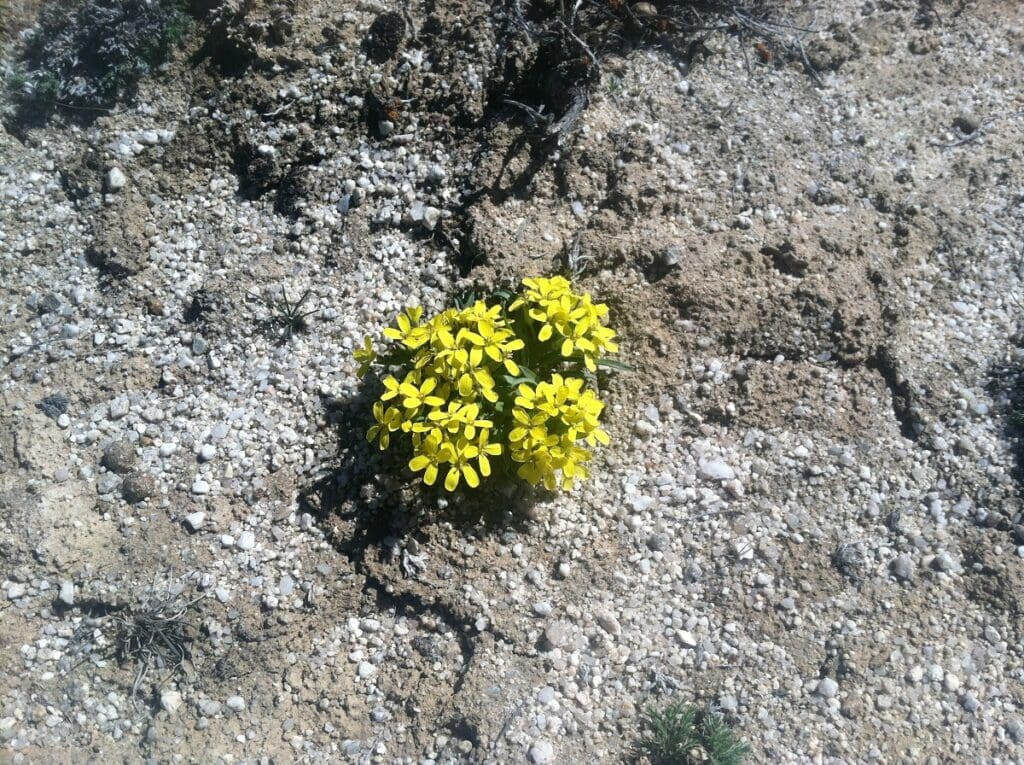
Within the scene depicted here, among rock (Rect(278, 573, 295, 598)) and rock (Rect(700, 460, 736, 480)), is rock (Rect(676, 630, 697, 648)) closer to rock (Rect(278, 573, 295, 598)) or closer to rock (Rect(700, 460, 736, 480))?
rock (Rect(700, 460, 736, 480))

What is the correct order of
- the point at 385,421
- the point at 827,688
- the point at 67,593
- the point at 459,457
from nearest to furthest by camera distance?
the point at 459,457 < the point at 385,421 < the point at 827,688 < the point at 67,593

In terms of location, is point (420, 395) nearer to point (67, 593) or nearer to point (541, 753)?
point (541, 753)

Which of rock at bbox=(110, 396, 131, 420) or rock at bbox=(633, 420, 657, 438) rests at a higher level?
rock at bbox=(633, 420, 657, 438)

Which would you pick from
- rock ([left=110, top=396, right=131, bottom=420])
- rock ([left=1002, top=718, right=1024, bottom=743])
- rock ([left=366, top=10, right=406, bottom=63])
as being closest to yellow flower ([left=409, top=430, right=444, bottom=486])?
rock ([left=110, top=396, right=131, bottom=420])

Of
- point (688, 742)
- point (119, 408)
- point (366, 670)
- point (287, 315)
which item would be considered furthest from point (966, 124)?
point (119, 408)

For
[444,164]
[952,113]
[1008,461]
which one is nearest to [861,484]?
[1008,461]

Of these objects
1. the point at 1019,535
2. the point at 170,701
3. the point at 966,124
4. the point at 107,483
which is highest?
the point at 966,124
